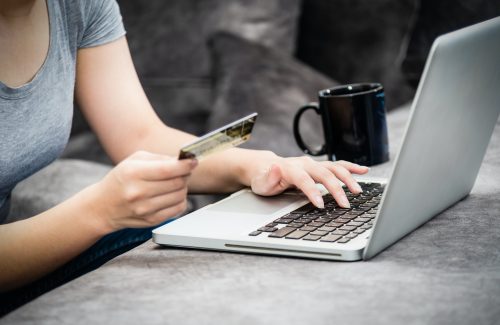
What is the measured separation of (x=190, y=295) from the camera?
585mm

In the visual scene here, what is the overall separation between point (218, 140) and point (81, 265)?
1.24ft

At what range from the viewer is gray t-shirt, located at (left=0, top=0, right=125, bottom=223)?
3.01ft

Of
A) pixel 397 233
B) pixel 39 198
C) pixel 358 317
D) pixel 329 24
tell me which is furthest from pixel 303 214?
pixel 329 24

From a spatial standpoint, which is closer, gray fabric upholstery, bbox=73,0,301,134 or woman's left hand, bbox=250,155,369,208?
woman's left hand, bbox=250,155,369,208

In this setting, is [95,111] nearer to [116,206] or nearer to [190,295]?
[116,206]

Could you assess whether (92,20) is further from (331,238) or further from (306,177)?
(331,238)

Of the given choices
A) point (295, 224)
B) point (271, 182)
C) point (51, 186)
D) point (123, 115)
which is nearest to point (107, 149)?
point (123, 115)

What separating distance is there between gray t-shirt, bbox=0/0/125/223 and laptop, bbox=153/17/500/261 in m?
0.28

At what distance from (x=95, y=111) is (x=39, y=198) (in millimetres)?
297

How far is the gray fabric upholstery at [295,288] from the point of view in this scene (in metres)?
0.53

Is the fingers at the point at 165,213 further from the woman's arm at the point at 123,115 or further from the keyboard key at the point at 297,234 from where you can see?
the woman's arm at the point at 123,115

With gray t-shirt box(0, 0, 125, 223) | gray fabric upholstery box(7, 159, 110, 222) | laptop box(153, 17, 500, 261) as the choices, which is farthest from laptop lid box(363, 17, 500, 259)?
gray fabric upholstery box(7, 159, 110, 222)

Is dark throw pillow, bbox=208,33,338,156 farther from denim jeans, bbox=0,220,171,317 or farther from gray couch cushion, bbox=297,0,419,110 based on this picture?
denim jeans, bbox=0,220,171,317

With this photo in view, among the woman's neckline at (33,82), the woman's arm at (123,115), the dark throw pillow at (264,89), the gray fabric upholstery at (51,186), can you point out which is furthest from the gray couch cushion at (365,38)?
the woman's neckline at (33,82)
